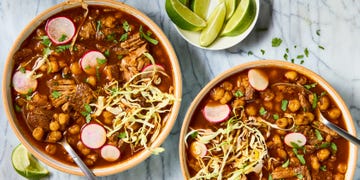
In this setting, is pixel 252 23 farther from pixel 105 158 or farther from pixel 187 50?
pixel 105 158

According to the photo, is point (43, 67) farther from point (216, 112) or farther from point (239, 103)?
point (239, 103)

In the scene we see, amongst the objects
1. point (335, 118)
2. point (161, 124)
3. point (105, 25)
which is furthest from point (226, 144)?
point (105, 25)

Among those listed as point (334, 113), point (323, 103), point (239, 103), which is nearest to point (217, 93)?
point (239, 103)

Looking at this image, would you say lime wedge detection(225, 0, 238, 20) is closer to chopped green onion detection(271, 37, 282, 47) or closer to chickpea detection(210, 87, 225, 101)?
chopped green onion detection(271, 37, 282, 47)

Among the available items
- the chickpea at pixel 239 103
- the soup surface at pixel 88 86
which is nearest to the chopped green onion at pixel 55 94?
the soup surface at pixel 88 86

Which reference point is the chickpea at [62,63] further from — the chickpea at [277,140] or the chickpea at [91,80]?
the chickpea at [277,140]
